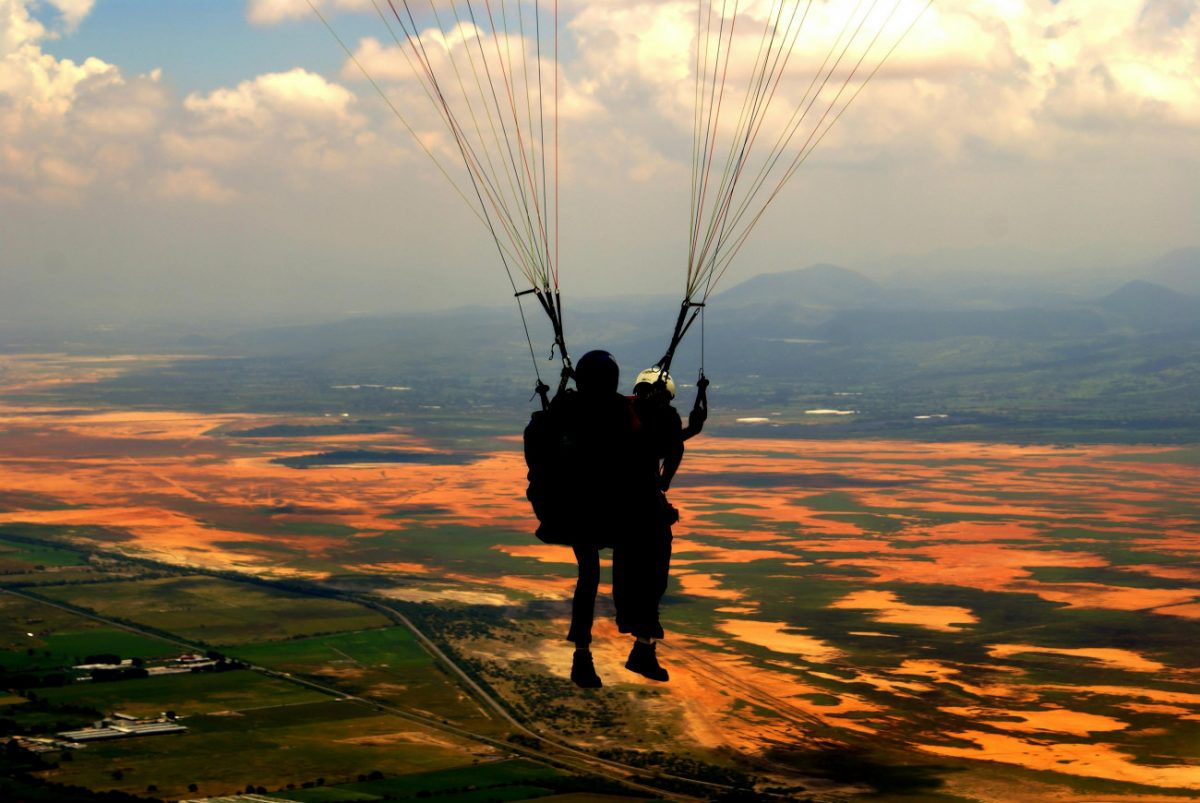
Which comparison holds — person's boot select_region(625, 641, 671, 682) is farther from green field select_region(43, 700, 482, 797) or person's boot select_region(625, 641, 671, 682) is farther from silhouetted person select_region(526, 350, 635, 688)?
green field select_region(43, 700, 482, 797)

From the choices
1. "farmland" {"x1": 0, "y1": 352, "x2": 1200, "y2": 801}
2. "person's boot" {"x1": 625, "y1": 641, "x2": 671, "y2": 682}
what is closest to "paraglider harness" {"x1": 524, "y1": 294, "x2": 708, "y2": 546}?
"person's boot" {"x1": 625, "y1": 641, "x2": 671, "y2": 682}

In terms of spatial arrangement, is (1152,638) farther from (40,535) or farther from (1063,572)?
(40,535)

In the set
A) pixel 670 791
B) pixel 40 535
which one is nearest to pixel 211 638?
pixel 670 791

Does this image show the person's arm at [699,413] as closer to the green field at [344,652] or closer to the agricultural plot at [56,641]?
the green field at [344,652]

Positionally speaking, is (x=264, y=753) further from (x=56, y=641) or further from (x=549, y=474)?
(x=549, y=474)

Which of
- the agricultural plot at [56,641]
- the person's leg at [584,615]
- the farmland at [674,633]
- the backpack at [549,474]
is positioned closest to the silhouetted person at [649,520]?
the person's leg at [584,615]

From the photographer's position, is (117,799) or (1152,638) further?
(1152,638)
